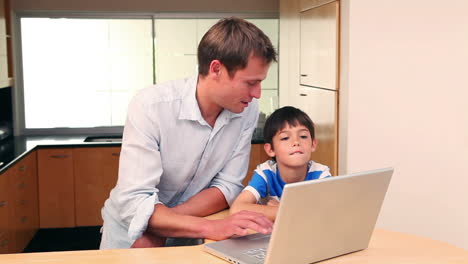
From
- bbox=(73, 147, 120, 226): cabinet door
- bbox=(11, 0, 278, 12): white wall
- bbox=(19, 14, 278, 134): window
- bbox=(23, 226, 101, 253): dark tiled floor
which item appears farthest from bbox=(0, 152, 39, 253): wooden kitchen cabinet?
bbox=(11, 0, 278, 12): white wall

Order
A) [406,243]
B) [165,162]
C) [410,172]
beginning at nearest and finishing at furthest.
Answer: [406,243] < [165,162] < [410,172]

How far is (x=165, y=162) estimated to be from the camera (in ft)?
7.43

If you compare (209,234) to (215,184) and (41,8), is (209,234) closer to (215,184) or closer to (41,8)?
(215,184)

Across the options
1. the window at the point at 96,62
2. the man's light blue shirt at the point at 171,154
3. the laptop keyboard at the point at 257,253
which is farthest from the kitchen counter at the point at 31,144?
the laptop keyboard at the point at 257,253

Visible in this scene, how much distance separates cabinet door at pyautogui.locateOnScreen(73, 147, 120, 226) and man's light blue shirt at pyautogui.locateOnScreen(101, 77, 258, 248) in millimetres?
2957

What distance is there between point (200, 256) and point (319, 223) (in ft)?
1.21

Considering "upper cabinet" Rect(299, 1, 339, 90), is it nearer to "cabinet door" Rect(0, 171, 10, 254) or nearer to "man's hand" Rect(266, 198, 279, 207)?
"man's hand" Rect(266, 198, 279, 207)

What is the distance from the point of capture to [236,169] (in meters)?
2.38

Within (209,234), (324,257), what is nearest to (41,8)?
(209,234)

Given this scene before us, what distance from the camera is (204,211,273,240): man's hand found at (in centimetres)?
184

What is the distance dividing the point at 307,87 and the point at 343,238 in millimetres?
2905

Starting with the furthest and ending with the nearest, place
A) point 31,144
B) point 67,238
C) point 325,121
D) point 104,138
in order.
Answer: point 104,138, point 67,238, point 31,144, point 325,121

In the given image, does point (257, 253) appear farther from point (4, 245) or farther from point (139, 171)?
point (4, 245)

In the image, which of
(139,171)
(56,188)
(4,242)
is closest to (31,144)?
(56,188)
